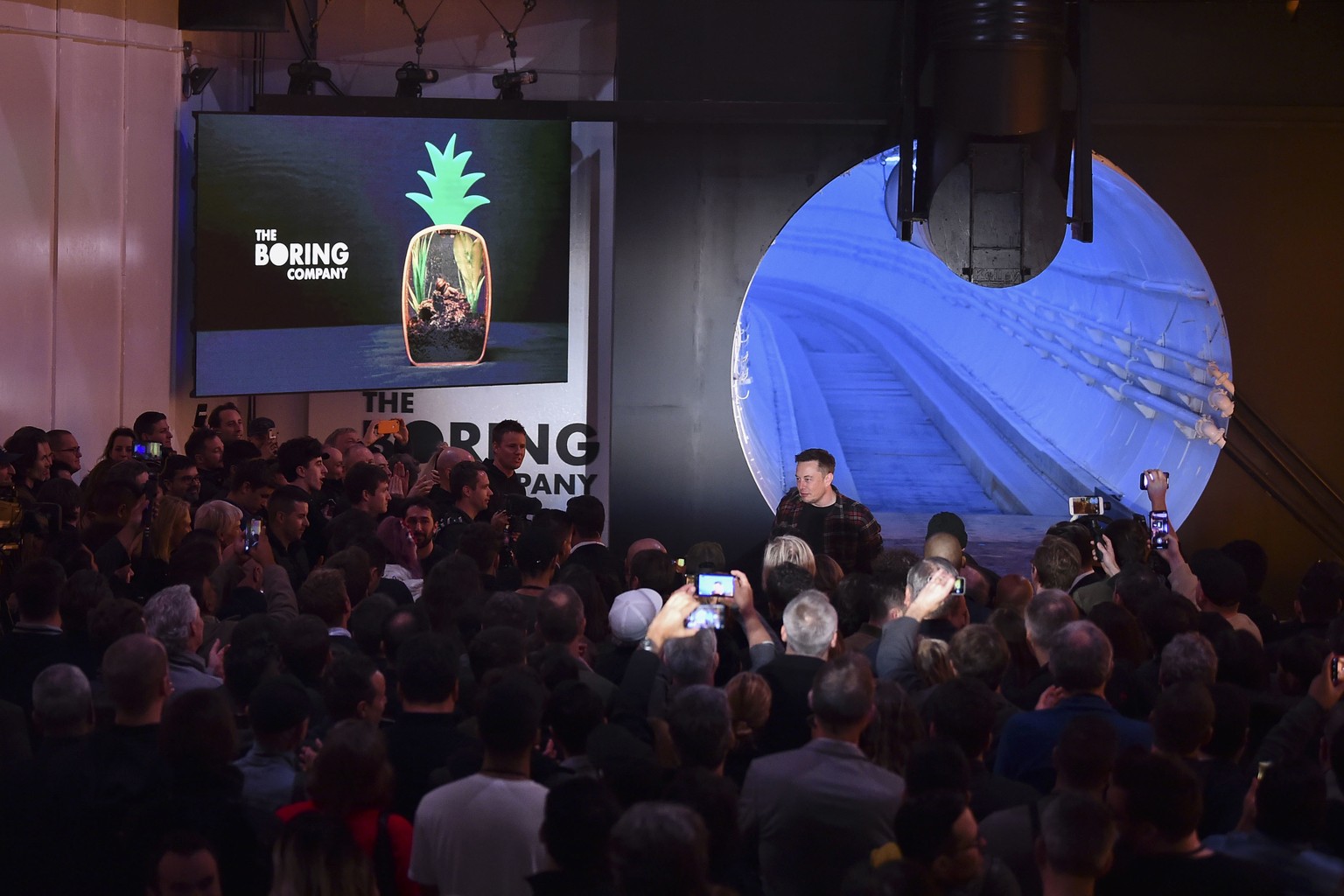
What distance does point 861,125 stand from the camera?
9.50m

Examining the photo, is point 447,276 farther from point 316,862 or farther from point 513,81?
point 316,862

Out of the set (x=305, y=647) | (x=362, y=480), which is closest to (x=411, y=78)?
(x=362, y=480)

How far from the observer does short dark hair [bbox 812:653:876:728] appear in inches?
144

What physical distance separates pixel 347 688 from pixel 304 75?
7.05 m

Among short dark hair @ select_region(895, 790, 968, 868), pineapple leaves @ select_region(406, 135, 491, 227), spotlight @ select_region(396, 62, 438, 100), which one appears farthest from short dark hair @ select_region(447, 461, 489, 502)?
short dark hair @ select_region(895, 790, 968, 868)

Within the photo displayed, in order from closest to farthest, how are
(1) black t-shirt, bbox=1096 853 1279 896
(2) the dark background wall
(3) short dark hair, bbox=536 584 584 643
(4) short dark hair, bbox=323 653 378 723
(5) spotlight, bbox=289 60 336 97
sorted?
(1) black t-shirt, bbox=1096 853 1279 896 < (4) short dark hair, bbox=323 653 378 723 < (3) short dark hair, bbox=536 584 584 643 < (2) the dark background wall < (5) spotlight, bbox=289 60 336 97

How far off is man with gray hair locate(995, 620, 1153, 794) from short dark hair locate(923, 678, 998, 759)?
0.31 meters

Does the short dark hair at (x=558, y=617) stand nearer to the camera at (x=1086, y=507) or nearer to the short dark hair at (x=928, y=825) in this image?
the short dark hair at (x=928, y=825)

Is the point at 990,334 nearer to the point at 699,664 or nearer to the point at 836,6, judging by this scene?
the point at 836,6

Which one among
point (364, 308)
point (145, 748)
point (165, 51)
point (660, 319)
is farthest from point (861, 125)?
point (145, 748)

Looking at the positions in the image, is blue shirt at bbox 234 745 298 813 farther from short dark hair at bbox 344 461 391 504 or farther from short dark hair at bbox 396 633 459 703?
short dark hair at bbox 344 461 391 504

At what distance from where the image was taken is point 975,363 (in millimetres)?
15031

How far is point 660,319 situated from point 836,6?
7.12ft

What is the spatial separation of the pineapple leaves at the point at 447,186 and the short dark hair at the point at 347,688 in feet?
19.6
